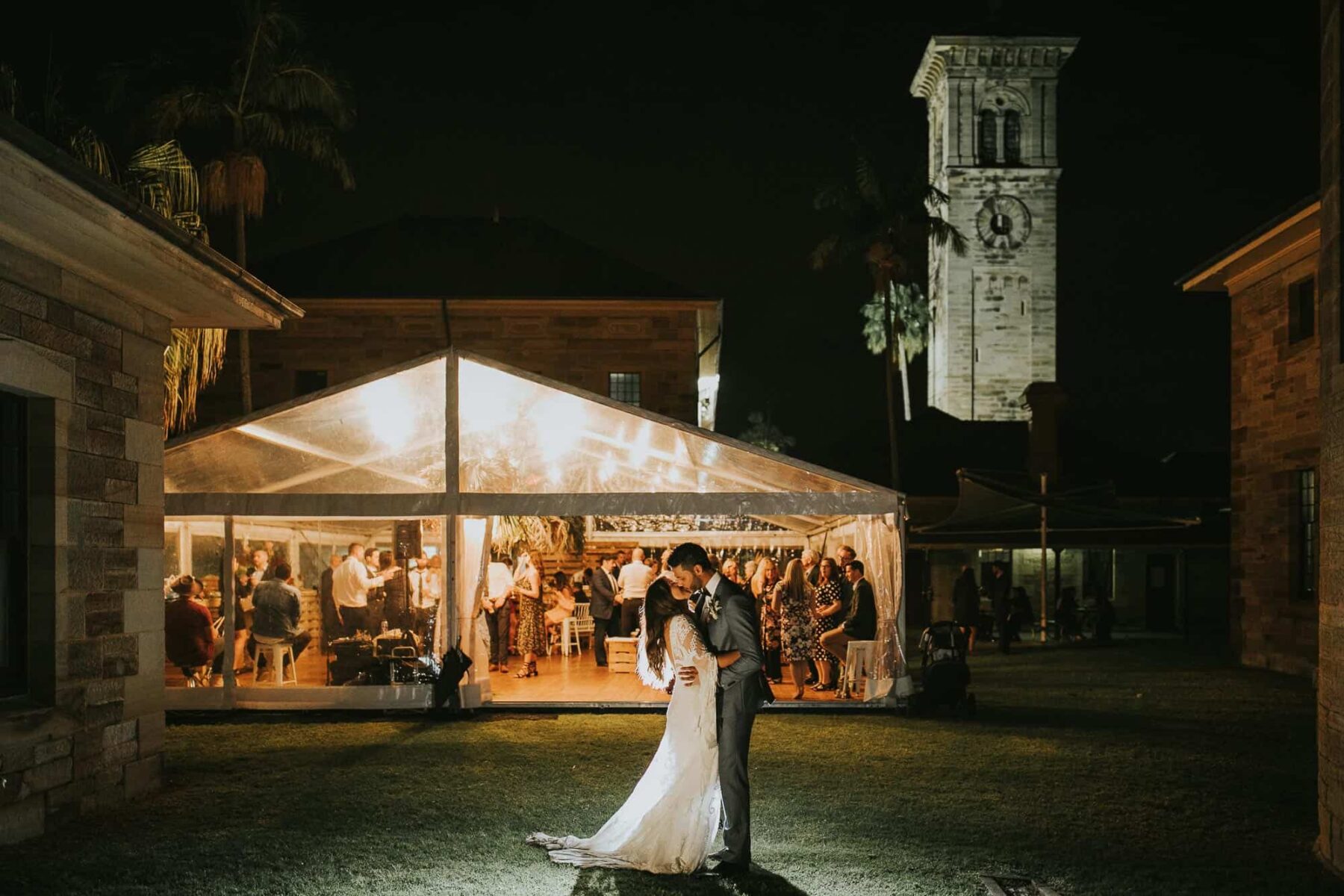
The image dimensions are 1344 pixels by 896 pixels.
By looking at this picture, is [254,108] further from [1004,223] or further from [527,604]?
[1004,223]

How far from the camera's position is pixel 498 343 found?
26.1 m

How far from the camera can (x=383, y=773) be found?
29.4 feet

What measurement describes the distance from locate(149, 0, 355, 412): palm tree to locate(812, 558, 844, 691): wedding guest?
10380 millimetres

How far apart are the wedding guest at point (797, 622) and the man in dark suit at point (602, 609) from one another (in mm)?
3002

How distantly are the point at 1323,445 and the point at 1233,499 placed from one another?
1326 centimetres

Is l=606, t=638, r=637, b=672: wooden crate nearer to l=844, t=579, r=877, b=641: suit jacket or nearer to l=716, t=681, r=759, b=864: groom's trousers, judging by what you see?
l=844, t=579, r=877, b=641: suit jacket

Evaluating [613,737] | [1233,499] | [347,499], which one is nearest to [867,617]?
[613,737]

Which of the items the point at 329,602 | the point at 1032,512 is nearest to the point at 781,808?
the point at 329,602

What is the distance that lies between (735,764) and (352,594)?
7124 mm

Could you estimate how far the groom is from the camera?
6.19 m

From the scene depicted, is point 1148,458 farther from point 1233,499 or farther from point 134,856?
point 134,856

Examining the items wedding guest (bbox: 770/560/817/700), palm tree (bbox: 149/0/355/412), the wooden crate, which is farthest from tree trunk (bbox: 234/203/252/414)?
wedding guest (bbox: 770/560/817/700)

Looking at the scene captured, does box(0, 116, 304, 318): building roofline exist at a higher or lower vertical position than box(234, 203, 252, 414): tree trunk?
lower

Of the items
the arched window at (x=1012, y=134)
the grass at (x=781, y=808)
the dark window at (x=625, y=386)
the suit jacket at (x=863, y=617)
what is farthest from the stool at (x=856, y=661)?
the arched window at (x=1012, y=134)
